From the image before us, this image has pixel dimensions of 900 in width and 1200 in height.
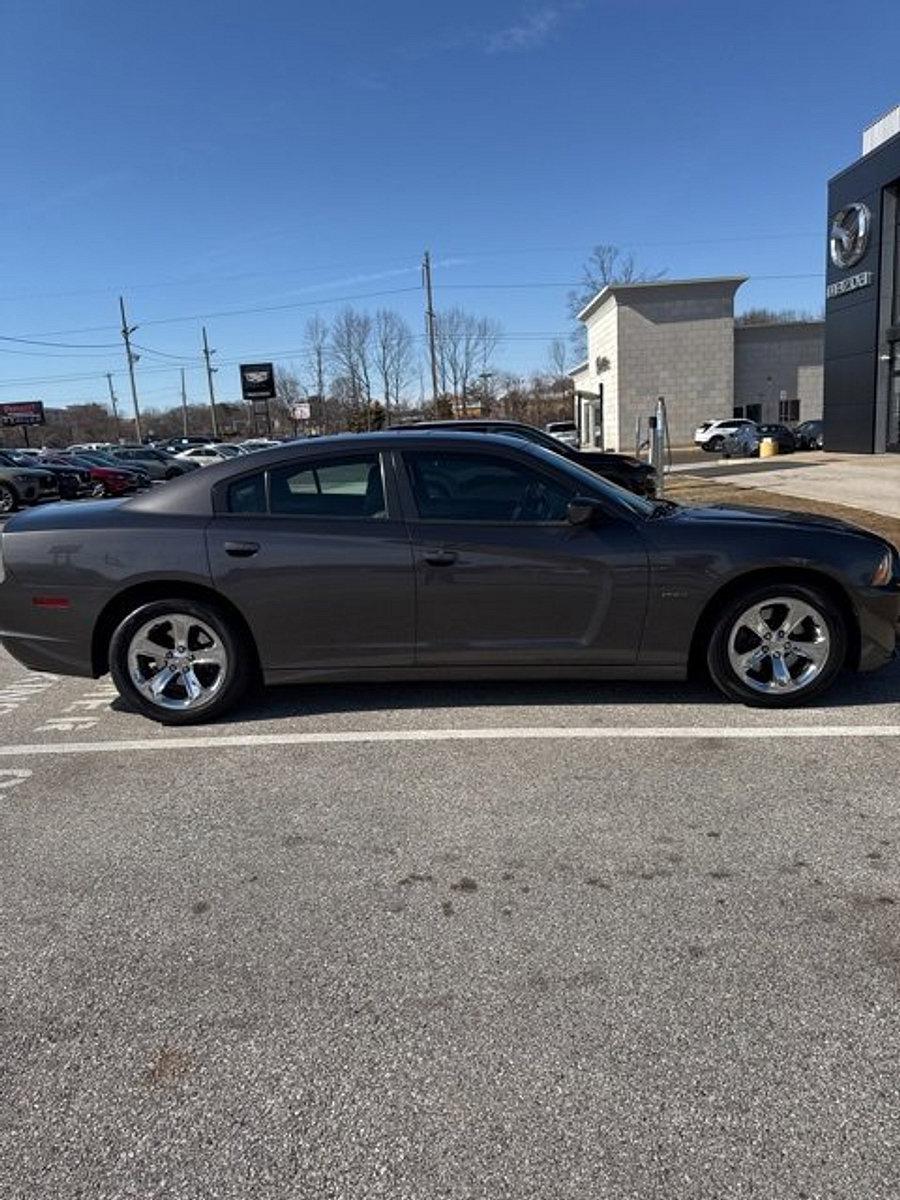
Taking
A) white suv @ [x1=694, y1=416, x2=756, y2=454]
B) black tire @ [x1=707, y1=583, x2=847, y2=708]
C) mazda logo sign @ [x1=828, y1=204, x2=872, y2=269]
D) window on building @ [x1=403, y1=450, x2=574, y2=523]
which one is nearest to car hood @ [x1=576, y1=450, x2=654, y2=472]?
window on building @ [x1=403, y1=450, x2=574, y2=523]

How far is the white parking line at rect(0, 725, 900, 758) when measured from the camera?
3996 mm

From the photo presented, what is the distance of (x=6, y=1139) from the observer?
1842 mm

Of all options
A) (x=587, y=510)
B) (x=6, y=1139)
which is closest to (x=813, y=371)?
(x=587, y=510)

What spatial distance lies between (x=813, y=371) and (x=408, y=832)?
181 ft

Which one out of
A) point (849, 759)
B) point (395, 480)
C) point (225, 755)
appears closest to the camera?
point (849, 759)

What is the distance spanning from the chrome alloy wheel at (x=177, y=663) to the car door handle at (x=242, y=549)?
455 millimetres

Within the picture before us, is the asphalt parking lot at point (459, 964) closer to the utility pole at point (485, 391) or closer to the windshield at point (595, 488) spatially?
the windshield at point (595, 488)

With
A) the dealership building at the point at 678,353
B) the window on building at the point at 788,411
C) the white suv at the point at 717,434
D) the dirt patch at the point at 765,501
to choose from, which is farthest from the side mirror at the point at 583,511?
the window on building at the point at 788,411

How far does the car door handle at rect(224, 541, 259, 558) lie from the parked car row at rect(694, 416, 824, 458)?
32.1 meters

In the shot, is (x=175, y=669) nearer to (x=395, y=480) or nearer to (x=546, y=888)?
(x=395, y=480)

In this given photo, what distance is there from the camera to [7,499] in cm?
2088

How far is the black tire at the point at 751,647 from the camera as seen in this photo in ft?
13.9

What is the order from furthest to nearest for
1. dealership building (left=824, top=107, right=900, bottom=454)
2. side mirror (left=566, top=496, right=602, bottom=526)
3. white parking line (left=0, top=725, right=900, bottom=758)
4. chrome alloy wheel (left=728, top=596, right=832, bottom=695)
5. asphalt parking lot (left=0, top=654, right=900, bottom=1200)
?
dealership building (left=824, top=107, right=900, bottom=454) → chrome alloy wheel (left=728, top=596, right=832, bottom=695) → side mirror (left=566, top=496, right=602, bottom=526) → white parking line (left=0, top=725, right=900, bottom=758) → asphalt parking lot (left=0, top=654, right=900, bottom=1200)

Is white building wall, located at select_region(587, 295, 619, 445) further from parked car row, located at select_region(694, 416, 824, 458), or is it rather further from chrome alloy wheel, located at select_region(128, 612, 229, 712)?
chrome alloy wheel, located at select_region(128, 612, 229, 712)
